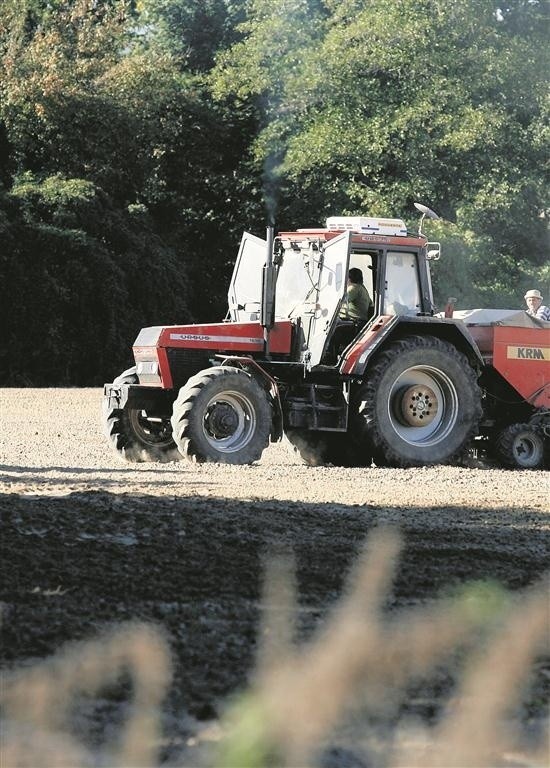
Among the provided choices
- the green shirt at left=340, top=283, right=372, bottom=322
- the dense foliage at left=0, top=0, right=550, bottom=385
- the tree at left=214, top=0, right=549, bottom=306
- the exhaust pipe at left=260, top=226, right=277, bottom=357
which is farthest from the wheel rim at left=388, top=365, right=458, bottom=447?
the tree at left=214, top=0, right=549, bottom=306

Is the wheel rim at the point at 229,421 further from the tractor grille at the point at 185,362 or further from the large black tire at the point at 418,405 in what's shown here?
the large black tire at the point at 418,405

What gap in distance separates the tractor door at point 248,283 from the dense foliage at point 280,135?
55.9ft

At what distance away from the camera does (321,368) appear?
15.2m

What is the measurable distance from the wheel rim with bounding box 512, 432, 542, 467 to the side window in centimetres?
186

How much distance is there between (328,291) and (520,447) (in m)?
2.83

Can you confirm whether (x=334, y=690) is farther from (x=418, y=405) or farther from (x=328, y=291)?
(x=418, y=405)

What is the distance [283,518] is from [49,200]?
23847 millimetres

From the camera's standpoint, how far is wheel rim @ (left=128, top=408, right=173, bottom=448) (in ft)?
51.3

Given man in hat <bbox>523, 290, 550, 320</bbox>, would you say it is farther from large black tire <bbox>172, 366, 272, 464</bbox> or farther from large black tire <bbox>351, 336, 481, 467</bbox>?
large black tire <bbox>172, 366, 272, 464</bbox>

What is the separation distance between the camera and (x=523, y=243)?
122 ft

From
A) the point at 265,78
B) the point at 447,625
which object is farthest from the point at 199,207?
the point at 447,625

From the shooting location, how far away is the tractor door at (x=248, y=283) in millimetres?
15789

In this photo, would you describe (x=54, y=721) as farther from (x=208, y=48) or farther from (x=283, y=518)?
(x=208, y=48)

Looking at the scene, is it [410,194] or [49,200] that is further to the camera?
[410,194]
